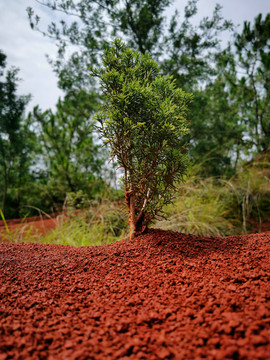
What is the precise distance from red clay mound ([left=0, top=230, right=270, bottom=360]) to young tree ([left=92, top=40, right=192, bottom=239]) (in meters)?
0.36

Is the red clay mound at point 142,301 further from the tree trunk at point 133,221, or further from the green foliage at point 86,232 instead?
the green foliage at point 86,232

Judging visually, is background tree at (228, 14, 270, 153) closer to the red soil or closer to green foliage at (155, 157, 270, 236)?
green foliage at (155, 157, 270, 236)

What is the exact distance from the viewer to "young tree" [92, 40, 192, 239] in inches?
70.6

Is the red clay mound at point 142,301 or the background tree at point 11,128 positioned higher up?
the background tree at point 11,128

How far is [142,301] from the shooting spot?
1.23m

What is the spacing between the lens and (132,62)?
2049mm

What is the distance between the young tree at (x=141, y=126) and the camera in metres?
1.79

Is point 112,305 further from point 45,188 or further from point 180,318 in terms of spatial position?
point 45,188

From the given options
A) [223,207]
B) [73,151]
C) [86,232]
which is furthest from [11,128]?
[223,207]

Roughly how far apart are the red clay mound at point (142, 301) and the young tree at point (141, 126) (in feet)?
1.19

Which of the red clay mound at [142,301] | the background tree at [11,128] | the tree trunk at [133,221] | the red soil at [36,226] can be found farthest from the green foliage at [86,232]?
the background tree at [11,128]

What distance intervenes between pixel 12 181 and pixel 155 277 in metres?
8.98

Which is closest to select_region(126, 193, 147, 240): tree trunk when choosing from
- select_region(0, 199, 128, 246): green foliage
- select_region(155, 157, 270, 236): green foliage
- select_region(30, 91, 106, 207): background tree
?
select_region(0, 199, 128, 246): green foliage

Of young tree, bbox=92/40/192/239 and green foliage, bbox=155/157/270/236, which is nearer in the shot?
young tree, bbox=92/40/192/239
